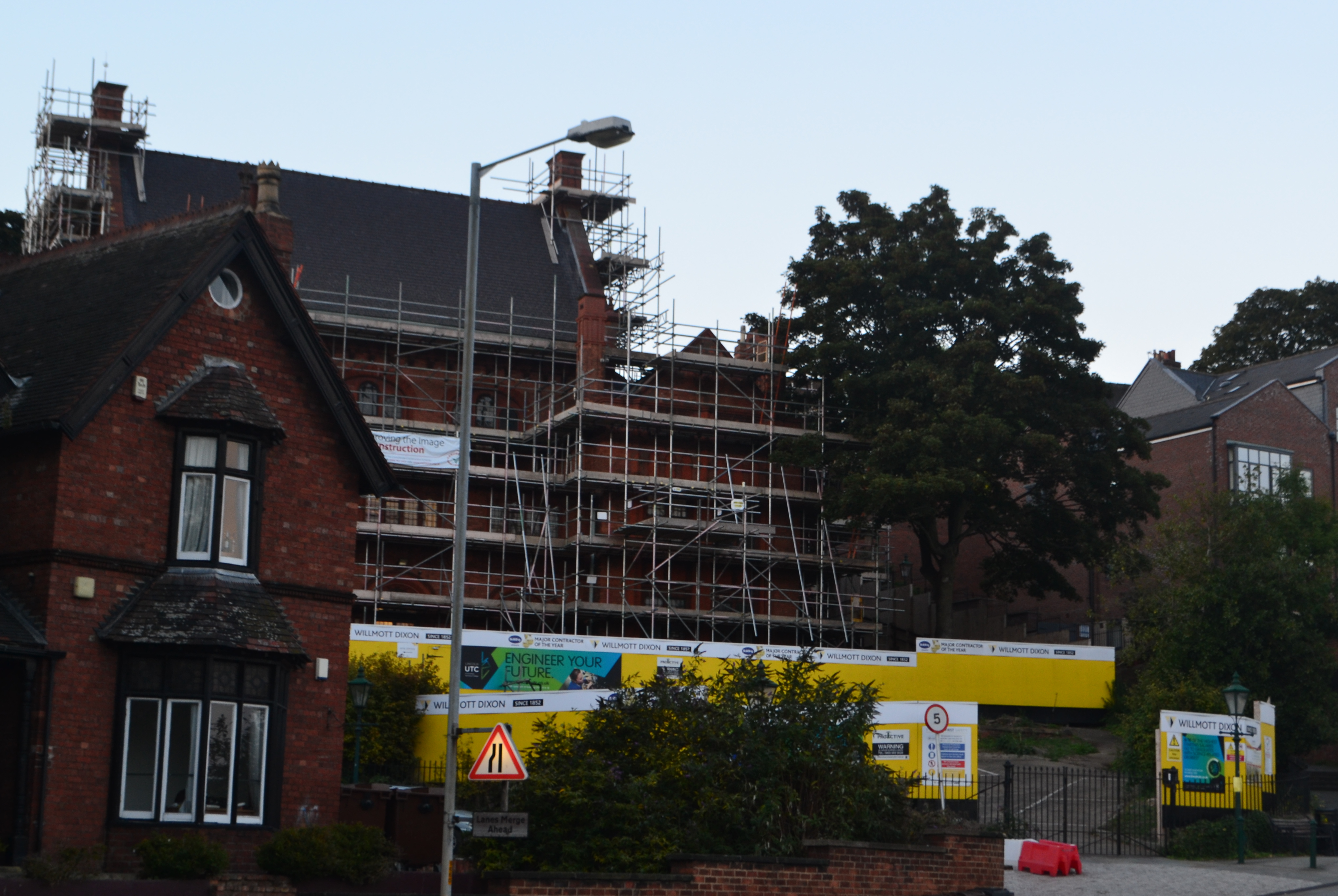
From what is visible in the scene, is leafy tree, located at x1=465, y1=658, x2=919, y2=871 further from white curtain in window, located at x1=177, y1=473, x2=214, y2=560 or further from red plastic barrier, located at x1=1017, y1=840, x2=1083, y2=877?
white curtain in window, located at x1=177, y1=473, x2=214, y2=560

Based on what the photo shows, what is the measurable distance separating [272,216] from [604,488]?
31.1 metres

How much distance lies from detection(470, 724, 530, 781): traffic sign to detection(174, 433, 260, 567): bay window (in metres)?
6.42

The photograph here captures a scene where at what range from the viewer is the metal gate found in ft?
105

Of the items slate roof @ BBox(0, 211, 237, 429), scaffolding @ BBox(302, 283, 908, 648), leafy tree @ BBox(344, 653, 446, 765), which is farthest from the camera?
scaffolding @ BBox(302, 283, 908, 648)

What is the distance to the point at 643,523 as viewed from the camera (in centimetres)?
5444

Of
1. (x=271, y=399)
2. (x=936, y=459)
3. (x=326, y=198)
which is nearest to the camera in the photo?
(x=271, y=399)

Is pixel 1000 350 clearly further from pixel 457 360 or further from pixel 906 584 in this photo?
pixel 457 360

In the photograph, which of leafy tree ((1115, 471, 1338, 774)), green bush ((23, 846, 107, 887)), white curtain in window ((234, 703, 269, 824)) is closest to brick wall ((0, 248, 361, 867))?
white curtain in window ((234, 703, 269, 824))

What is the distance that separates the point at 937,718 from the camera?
31.5 meters

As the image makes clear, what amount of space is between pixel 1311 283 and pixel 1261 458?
21732 mm

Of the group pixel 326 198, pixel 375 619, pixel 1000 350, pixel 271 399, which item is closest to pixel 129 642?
pixel 271 399

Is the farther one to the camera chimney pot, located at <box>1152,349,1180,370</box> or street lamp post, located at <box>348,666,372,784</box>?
chimney pot, located at <box>1152,349,1180,370</box>

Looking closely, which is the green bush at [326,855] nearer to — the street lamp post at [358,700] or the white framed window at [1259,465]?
the street lamp post at [358,700]

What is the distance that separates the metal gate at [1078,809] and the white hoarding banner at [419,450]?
21793 millimetres
